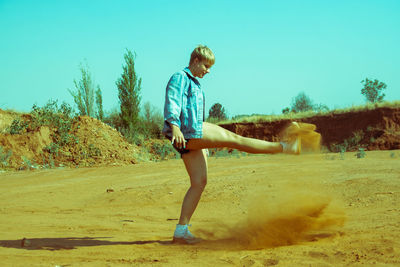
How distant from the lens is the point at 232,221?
4.96 meters

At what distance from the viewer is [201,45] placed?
3984 millimetres

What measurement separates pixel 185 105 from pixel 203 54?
1.75 feet

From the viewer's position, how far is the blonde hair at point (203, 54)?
3.88 meters

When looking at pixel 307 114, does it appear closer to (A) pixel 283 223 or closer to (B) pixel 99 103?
(B) pixel 99 103

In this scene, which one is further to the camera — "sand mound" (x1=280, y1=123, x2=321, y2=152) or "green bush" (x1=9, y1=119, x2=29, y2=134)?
"green bush" (x1=9, y1=119, x2=29, y2=134)

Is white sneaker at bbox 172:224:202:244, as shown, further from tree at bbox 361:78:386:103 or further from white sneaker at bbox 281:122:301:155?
tree at bbox 361:78:386:103

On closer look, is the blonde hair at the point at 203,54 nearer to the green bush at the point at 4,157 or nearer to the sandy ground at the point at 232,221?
the sandy ground at the point at 232,221

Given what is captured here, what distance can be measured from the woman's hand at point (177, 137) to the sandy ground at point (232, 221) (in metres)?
0.93

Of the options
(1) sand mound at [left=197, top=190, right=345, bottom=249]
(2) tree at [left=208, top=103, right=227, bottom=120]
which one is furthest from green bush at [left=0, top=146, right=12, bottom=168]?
(2) tree at [left=208, top=103, right=227, bottom=120]

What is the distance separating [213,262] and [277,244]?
0.75m

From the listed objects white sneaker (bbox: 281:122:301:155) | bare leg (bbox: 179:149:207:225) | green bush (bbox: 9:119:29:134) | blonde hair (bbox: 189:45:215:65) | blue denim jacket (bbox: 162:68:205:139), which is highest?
green bush (bbox: 9:119:29:134)

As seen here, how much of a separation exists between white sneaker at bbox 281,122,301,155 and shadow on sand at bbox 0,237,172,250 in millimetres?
1471

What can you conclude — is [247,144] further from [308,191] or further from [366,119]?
[366,119]

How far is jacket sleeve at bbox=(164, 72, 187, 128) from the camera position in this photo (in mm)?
3573
